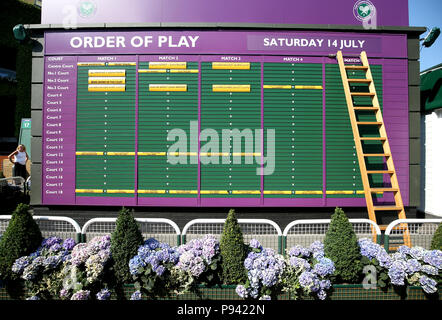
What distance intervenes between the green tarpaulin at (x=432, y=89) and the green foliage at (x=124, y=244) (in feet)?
27.2

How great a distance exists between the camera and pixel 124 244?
135 inches

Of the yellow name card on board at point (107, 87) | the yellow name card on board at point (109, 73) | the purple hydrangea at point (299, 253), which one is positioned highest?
the yellow name card on board at point (109, 73)

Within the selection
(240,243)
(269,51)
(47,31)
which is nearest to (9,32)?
(47,31)

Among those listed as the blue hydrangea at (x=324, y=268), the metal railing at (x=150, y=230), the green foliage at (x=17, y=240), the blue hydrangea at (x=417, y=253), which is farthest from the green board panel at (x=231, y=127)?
the green foliage at (x=17, y=240)

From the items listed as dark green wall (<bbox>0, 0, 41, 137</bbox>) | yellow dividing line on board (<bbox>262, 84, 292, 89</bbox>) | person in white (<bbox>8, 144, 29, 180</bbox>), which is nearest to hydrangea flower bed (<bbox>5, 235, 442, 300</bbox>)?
yellow dividing line on board (<bbox>262, 84, 292, 89</bbox>)

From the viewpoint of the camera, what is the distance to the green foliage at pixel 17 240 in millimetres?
3355

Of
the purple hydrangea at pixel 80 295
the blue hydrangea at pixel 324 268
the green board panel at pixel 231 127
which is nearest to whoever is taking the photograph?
the purple hydrangea at pixel 80 295

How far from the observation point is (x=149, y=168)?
6.25 meters

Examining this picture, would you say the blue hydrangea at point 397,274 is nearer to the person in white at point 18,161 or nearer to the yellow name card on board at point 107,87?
the yellow name card on board at point 107,87

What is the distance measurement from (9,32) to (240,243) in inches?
904

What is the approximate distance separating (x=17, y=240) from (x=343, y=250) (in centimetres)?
492

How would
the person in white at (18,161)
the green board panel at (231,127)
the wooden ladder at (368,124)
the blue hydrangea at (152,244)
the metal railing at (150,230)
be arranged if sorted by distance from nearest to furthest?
1. the blue hydrangea at (152,244)
2. the metal railing at (150,230)
3. the wooden ladder at (368,124)
4. the green board panel at (231,127)
5. the person in white at (18,161)
